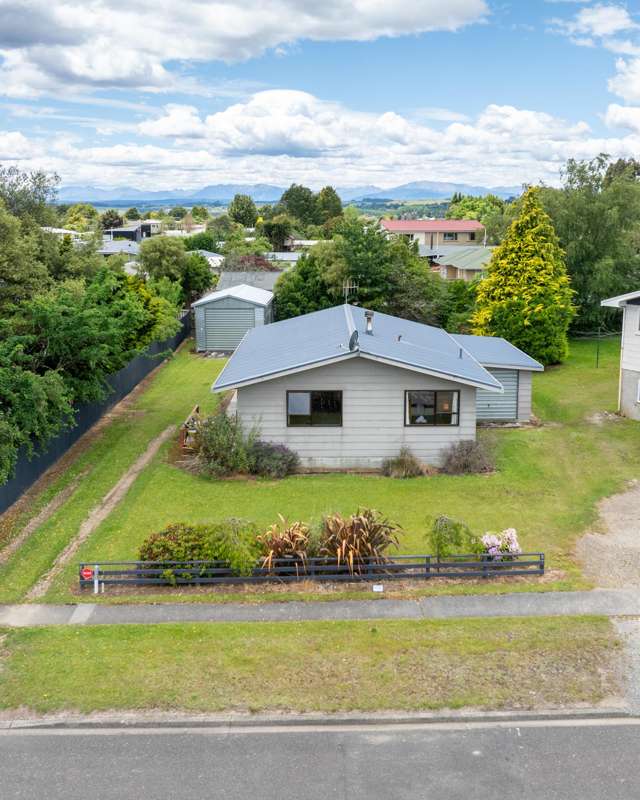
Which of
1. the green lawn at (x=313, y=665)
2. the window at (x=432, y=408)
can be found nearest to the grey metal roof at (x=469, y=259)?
the window at (x=432, y=408)

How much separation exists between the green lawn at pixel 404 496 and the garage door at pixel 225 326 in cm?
1521

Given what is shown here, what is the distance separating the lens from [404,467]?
22.2 metres

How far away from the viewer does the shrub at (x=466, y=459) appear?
2228 centimetres

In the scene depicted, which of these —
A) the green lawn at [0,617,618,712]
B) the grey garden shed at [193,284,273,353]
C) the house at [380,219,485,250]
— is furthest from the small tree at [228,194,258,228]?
the green lawn at [0,617,618,712]

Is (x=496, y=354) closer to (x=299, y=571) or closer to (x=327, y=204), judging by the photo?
(x=299, y=571)

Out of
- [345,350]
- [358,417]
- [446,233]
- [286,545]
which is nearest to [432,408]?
[358,417]

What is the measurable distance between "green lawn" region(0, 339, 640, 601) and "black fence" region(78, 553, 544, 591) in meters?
0.44

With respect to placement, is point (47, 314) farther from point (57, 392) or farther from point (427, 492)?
point (427, 492)

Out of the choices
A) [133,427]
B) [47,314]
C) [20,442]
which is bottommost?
[133,427]

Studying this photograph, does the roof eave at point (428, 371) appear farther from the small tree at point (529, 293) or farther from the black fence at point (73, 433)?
the small tree at point (529, 293)

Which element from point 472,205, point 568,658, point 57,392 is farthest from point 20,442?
point 472,205

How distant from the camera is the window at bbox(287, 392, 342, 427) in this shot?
22.6 metres

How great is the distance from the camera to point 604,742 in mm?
10062

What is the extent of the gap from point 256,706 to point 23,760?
305 cm
